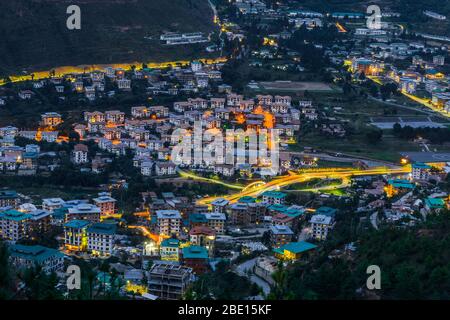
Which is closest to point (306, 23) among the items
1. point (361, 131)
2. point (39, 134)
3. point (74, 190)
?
point (361, 131)

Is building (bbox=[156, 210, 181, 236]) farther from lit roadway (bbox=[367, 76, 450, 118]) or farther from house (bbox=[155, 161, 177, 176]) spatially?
lit roadway (bbox=[367, 76, 450, 118])

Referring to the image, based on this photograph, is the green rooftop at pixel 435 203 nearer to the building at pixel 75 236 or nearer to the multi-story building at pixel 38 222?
the building at pixel 75 236

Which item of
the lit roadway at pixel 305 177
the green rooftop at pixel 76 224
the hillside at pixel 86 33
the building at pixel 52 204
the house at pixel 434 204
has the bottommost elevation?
the lit roadway at pixel 305 177

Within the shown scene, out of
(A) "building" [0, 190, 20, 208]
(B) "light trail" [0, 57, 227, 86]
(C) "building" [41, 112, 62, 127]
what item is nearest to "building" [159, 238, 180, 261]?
(A) "building" [0, 190, 20, 208]

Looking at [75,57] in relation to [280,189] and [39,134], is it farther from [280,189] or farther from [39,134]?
[280,189]

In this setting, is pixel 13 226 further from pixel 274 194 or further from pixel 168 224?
pixel 274 194

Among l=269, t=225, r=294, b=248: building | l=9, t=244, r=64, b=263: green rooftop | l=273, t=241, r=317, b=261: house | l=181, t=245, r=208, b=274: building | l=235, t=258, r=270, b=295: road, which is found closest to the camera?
l=235, t=258, r=270, b=295: road

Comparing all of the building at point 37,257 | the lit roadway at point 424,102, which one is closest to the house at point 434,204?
the building at point 37,257
